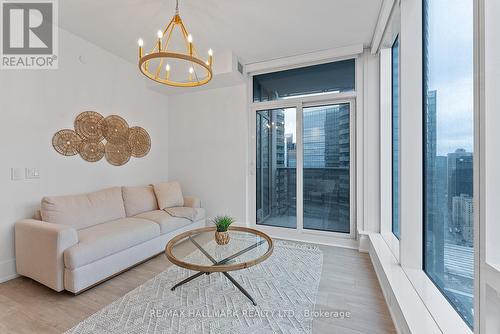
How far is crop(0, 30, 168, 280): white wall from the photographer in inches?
91.1

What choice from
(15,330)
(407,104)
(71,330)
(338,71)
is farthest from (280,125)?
(15,330)

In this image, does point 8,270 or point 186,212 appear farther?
point 186,212

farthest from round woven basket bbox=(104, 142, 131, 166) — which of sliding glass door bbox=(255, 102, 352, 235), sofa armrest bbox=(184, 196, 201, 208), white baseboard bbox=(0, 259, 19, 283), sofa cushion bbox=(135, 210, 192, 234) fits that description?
sliding glass door bbox=(255, 102, 352, 235)

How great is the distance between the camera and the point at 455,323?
1.31 meters

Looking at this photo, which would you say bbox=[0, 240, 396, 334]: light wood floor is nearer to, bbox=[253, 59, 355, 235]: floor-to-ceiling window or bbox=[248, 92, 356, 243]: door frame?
bbox=[248, 92, 356, 243]: door frame

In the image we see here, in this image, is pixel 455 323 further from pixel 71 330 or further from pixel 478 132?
pixel 71 330

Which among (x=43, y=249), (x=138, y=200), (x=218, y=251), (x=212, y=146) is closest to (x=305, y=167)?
(x=212, y=146)

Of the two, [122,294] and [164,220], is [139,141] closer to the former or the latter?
[164,220]

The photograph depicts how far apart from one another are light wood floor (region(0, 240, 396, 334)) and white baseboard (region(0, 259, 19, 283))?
0.08 meters

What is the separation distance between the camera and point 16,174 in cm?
236

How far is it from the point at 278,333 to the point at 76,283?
176 cm

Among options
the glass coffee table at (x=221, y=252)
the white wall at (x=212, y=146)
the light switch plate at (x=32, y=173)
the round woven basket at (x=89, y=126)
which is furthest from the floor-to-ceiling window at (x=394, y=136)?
the light switch plate at (x=32, y=173)

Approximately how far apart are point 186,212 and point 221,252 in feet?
5.00

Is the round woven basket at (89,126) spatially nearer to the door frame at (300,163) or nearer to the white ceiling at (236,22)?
the white ceiling at (236,22)
